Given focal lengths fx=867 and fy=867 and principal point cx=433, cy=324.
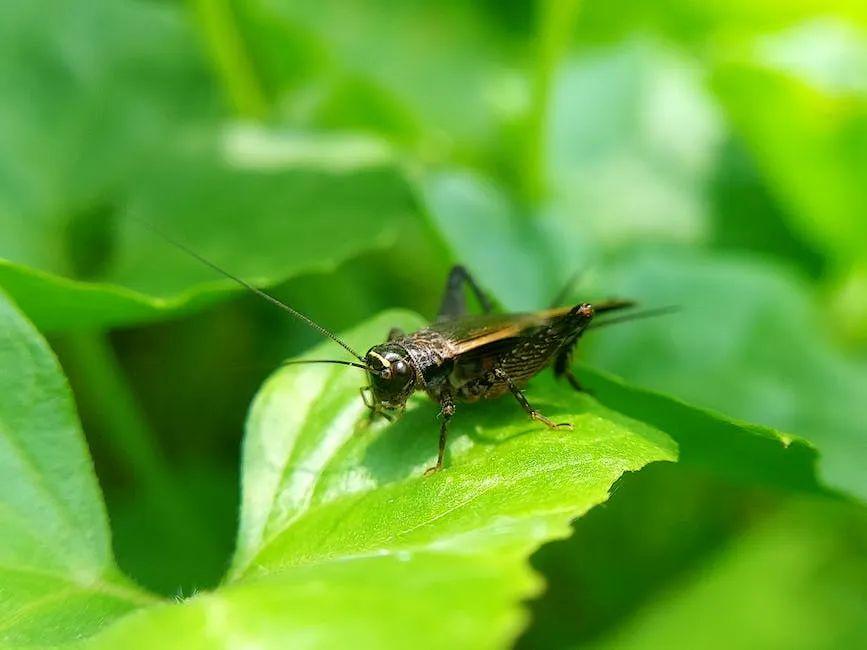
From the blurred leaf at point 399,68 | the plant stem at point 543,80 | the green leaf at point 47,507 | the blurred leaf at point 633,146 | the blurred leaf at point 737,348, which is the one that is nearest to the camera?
the green leaf at point 47,507

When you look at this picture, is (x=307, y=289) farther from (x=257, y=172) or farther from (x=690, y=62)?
(x=690, y=62)

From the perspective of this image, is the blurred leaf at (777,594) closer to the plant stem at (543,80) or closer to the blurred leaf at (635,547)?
the blurred leaf at (635,547)


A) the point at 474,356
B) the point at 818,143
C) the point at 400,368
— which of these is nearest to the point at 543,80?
the point at 818,143

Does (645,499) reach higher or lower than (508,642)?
lower

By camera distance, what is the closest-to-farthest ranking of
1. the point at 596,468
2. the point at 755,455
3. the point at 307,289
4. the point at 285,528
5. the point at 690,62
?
the point at 596,468 < the point at 285,528 < the point at 755,455 < the point at 307,289 < the point at 690,62

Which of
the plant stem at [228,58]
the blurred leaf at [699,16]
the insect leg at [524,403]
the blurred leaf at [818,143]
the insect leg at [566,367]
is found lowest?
the insect leg at [524,403]

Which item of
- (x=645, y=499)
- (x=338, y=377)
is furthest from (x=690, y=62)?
(x=338, y=377)

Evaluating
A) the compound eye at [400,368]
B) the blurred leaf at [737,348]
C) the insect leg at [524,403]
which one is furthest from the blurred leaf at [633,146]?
the compound eye at [400,368]

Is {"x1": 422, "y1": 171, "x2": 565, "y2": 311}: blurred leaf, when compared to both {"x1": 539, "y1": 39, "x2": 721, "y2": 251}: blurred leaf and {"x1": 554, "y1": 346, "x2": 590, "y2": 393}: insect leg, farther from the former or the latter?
{"x1": 539, "y1": 39, "x2": 721, "y2": 251}: blurred leaf

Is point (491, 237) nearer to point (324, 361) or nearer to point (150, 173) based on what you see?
point (324, 361)
